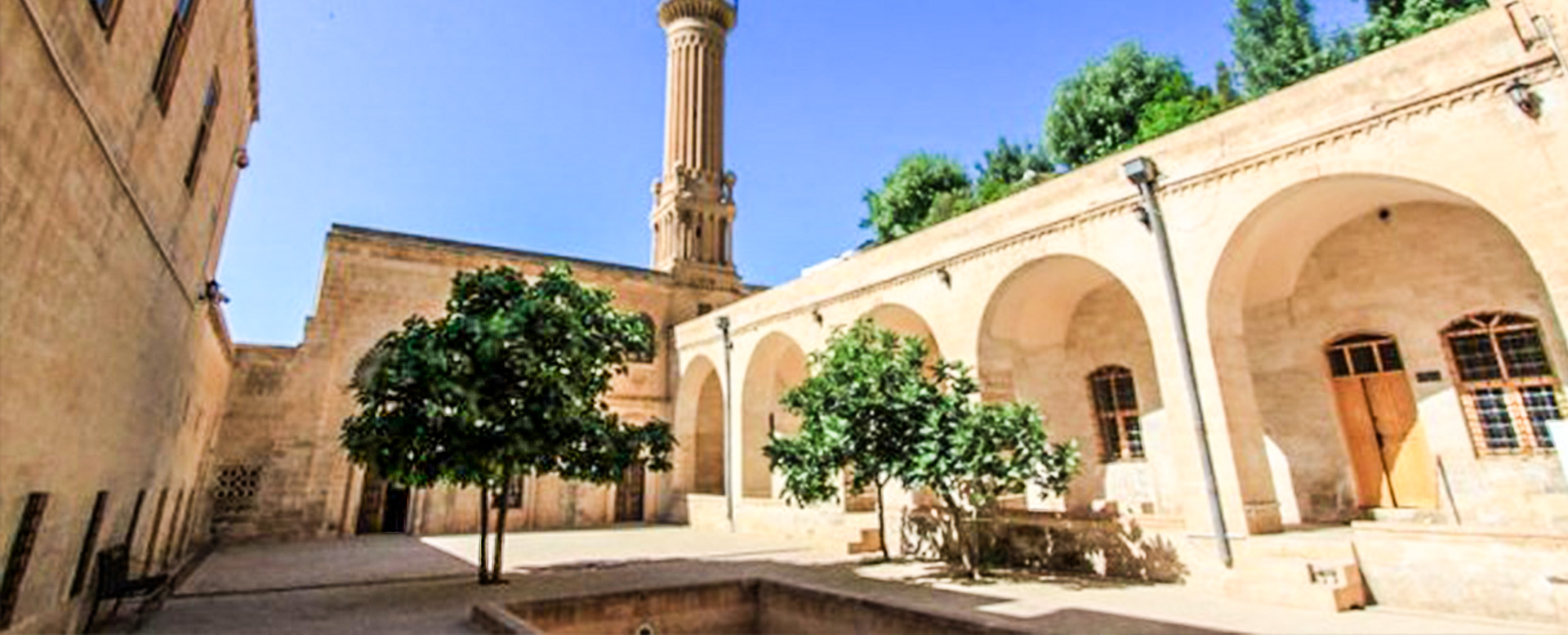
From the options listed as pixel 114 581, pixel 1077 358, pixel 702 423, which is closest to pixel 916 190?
pixel 702 423

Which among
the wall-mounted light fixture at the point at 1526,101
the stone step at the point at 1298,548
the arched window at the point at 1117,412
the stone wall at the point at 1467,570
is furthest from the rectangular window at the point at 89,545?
the arched window at the point at 1117,412

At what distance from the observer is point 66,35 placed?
4.03 m

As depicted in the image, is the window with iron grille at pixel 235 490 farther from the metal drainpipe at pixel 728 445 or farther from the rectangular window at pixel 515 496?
the metal drainpipe at pixel 728 445

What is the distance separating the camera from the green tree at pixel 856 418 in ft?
33.5

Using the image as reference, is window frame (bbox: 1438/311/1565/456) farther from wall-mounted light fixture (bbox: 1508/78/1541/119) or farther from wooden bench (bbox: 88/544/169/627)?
wooden bench (bbox: 88/544/169/627)

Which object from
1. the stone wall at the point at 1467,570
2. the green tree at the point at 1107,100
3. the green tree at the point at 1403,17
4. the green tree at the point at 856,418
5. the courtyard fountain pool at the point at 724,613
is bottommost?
the courtyard fountain pool at the point at 724,613

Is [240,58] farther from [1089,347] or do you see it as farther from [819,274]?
[1089,347]

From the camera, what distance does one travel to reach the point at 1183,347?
9.05 meters

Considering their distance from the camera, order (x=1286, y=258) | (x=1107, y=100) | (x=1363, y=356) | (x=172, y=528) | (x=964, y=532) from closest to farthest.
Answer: (x=964, y=532), (x=1363, y=356), (x=1286, y=258), (x=172, y=528), (x=1107, y=100)

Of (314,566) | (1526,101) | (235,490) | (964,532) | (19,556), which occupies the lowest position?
(314,566)

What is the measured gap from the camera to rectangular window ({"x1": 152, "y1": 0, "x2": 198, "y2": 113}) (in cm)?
606

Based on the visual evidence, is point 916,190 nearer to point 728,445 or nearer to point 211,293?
point 728,445

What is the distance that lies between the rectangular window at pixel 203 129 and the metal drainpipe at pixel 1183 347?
11.2 m

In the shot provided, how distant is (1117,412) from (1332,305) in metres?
3.67
